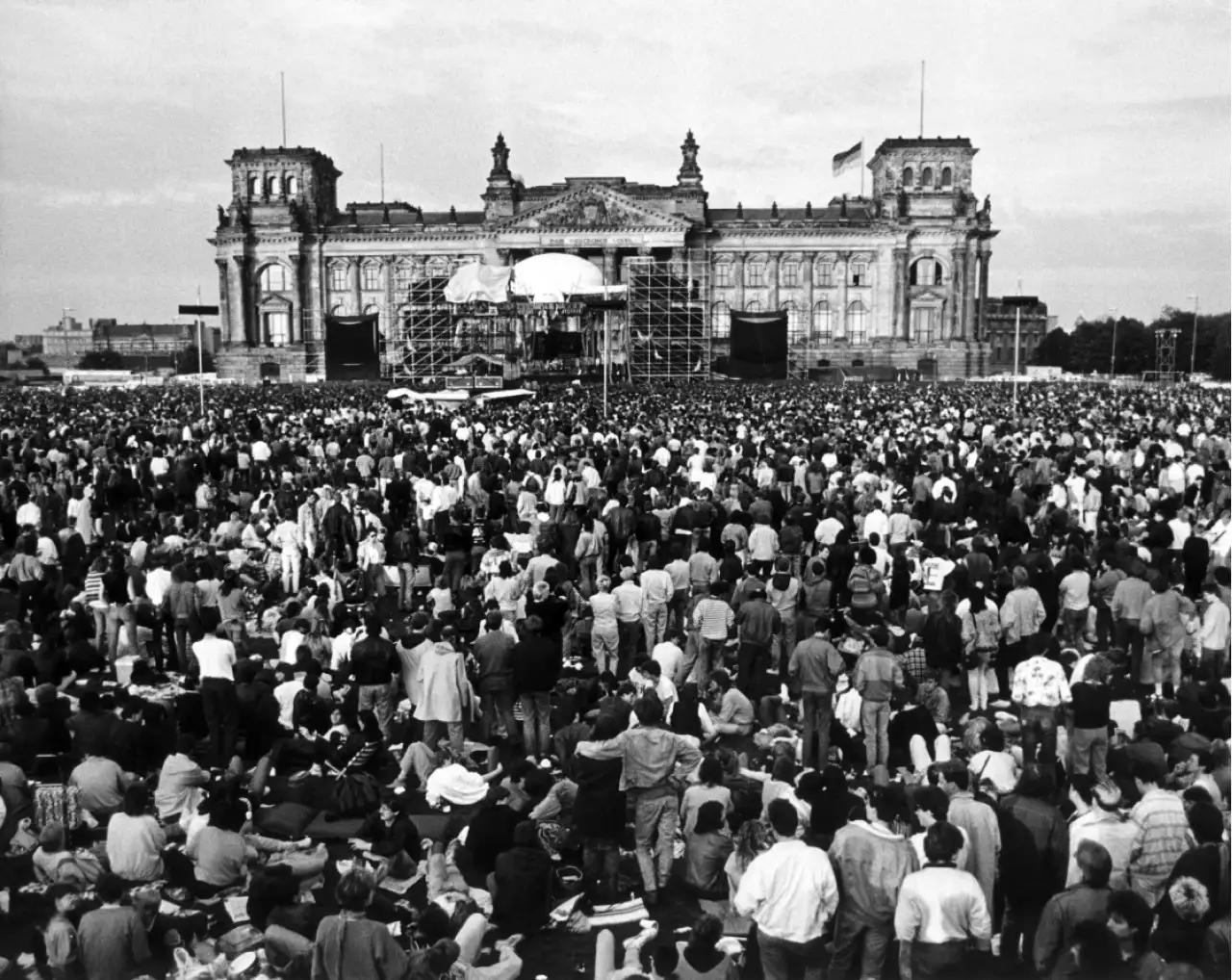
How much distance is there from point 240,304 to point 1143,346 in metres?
79.1

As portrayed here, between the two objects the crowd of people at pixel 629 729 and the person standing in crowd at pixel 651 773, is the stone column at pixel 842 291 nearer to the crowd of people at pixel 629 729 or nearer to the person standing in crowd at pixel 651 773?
the crowd of people at pixel 629 729

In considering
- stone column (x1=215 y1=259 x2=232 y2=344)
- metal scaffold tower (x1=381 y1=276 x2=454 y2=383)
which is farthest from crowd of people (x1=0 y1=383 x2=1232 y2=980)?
stone column (x1=215 y1=259 x2=232 y2=344)

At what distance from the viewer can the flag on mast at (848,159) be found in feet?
274

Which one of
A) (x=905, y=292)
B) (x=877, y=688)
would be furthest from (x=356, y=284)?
(x=877, y=688)

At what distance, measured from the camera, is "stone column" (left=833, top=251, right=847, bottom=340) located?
88.4m

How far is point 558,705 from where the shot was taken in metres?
10.4

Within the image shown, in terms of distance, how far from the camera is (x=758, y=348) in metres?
78.1

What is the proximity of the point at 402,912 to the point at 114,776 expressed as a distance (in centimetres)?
261

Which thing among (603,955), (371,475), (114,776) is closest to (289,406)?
(371,475)

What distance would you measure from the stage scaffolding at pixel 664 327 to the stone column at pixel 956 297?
2178 centimetres

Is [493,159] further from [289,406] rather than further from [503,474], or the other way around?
[503,474]

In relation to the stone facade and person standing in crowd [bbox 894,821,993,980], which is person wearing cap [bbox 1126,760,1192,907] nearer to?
person standing in crowd [bbox 894,821,993,980]

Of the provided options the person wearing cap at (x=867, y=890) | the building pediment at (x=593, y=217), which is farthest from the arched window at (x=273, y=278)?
the person wearing cap at (x=867, y=890)

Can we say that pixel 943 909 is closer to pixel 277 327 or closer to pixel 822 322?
pixel 822 322
